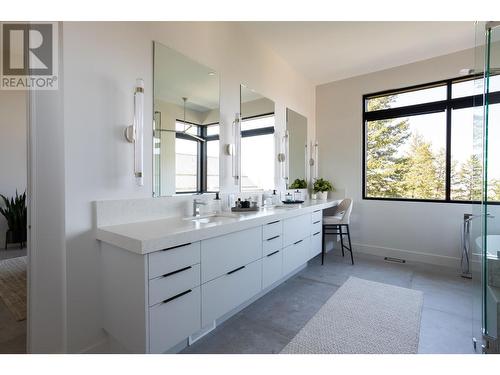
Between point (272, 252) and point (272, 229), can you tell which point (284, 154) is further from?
point (272, 252)

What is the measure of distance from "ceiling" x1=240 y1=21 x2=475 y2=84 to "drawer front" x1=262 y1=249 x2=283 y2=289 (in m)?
2.51

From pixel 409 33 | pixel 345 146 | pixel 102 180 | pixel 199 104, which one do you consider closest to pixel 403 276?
pixel 345 146

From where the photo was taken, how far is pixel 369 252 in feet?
12.9

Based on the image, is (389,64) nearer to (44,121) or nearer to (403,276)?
(403,276)

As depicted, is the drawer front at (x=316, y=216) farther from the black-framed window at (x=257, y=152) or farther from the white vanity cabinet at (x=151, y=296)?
the white vanity cabinet at (x=151, y=296)

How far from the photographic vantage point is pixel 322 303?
234cm

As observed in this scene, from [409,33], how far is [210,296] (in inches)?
139

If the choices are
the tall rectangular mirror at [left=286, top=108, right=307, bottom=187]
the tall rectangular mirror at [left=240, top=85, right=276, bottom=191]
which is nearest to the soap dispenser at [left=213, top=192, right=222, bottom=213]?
the tall rectangular mirror at [left=240, top=85, right=276, bottom=191]

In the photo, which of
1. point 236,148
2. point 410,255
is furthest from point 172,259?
point 410,255

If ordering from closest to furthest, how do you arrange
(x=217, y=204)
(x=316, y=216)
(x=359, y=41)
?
(x=217, y=204) → (x=359, y=41) → (x=316, y=216)

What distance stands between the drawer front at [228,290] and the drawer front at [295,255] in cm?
49

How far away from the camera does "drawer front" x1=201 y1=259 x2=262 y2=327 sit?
162 centimetres

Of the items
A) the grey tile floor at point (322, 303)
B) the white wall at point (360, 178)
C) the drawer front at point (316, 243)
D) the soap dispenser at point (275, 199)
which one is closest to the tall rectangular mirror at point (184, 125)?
the soap dispenser at point (275, 199)

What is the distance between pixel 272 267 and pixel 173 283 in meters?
1.11
